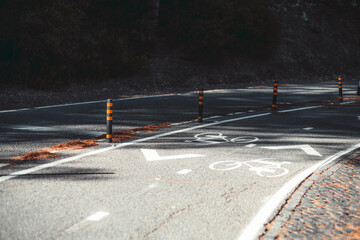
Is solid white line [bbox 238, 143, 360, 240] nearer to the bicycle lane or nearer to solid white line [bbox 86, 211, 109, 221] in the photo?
the bicycle lane

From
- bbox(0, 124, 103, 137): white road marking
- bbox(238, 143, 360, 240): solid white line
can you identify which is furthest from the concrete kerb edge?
bbox(0, 124, 103, 137): white road marking

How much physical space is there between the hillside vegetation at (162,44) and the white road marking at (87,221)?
22.5 metres

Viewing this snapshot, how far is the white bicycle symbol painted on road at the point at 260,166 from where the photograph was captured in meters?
7.56

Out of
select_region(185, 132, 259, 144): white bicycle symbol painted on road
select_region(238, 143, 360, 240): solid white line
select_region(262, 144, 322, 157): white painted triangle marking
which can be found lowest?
select_region(238, 143, 360, 240): solid white line

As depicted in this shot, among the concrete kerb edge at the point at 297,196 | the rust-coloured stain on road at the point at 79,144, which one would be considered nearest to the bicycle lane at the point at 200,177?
the concrete kerb edge at the point at 297,196

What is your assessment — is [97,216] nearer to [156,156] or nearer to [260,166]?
[156,156]

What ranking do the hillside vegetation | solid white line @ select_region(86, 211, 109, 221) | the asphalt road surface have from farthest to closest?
the hillside vegetation < solid white line @ select_region(86, 211, 109, 221) < the asphalt road surface

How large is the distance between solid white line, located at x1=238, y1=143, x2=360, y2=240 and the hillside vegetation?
2178cm

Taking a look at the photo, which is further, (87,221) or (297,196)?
(297,196)

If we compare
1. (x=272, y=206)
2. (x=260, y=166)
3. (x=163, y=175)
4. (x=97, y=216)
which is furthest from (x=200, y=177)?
(x=97, y=216)

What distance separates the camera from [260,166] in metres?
8.01

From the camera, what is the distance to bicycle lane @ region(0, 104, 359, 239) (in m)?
5.11

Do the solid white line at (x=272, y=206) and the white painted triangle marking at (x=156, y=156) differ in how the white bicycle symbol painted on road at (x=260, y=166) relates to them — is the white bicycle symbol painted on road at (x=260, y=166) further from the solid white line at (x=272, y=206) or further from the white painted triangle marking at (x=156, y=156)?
the white painted triangle marking at (x=156, y=156)

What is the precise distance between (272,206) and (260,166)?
2.22m
